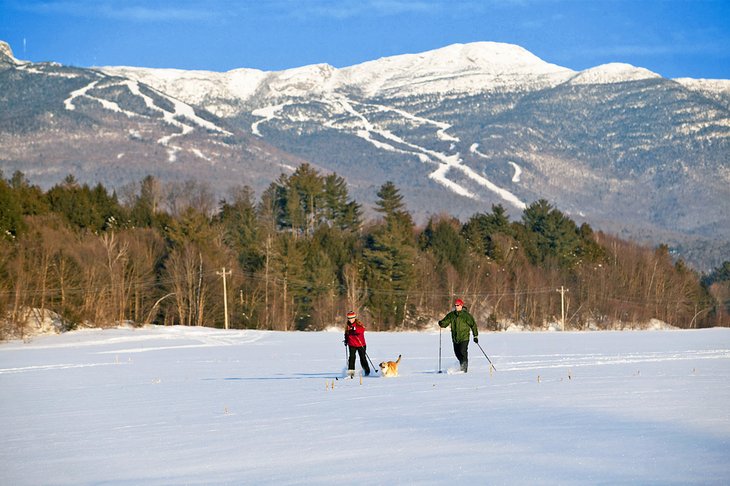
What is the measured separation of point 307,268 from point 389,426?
7559 cm

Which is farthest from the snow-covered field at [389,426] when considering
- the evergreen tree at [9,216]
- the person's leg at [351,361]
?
the evergreen tree at [9,216]

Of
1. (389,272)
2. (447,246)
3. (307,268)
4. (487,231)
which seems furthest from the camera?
(487,231)

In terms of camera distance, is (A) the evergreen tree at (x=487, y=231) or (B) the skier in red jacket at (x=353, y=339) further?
(A) the evergreen tree at (x=487, y=231)

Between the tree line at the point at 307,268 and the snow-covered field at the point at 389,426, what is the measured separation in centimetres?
4446

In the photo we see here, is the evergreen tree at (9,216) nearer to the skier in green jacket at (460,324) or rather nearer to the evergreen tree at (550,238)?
the evergreen tree at (550,238)

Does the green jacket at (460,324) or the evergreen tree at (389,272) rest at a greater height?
the evergreen tree at (389,272)

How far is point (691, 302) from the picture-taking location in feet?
371

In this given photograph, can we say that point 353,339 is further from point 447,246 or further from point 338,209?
point 338,209

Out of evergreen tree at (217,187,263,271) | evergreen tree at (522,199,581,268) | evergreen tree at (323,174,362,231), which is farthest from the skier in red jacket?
evergreen tree at (323,174,362,231)

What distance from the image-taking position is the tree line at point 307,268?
241ft

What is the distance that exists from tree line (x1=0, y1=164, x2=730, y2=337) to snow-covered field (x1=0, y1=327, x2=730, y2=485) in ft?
146

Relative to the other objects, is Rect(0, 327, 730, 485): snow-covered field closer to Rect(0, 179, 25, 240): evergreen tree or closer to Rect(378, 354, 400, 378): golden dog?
Rect(378, 354, 400, 378): golden dog

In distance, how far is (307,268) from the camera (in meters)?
90.8

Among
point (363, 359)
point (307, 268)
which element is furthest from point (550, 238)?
point (363, 359)
